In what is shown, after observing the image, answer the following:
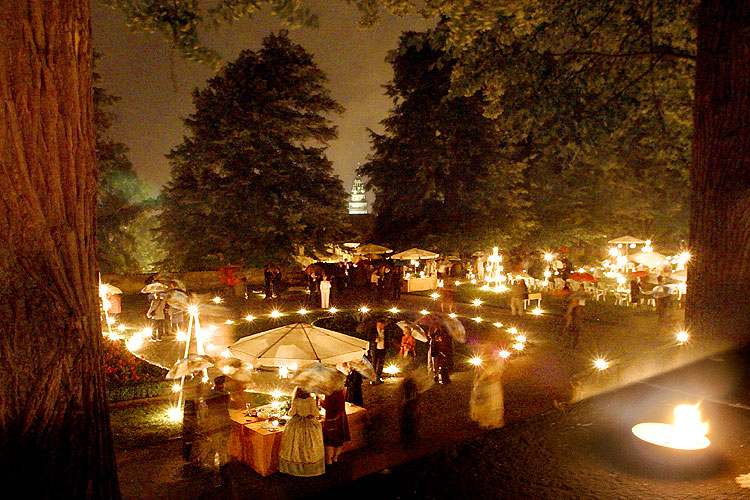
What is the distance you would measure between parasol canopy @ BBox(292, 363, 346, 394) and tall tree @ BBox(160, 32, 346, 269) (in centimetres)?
2151

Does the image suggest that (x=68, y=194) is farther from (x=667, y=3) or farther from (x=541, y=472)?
(x=667, y=3)

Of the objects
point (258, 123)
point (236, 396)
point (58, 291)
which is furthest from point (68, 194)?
point (258, 123)

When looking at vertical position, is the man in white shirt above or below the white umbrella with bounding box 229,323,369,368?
below

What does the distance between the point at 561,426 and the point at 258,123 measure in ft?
78.3

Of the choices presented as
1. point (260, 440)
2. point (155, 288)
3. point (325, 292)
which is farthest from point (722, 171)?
point (325, 292)

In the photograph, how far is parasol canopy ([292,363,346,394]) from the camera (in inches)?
266

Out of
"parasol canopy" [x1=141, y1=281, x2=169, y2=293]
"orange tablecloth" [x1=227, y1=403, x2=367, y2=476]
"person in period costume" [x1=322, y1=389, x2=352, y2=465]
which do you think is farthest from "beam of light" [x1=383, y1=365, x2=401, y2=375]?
"parasol canopy" [x1=141, y1=281, x2=169, y2=293]

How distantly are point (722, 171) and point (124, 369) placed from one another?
11078 millimetres

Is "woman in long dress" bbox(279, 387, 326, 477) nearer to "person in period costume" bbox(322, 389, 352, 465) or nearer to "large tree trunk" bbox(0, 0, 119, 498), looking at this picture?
"person in period costume" bbox(322, 389, 352, 465)

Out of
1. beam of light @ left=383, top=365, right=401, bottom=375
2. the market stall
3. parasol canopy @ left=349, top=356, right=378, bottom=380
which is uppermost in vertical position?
the market stall

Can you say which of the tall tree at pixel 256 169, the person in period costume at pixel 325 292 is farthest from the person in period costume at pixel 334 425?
the tall tree at pixel 256 169

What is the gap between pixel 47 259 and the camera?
11.3 ft

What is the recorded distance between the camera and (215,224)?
94.5ft

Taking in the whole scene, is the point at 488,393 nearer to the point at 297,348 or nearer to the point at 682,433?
the point at 682,433
